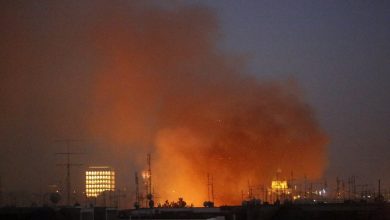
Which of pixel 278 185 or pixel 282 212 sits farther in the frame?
pixel 278 185

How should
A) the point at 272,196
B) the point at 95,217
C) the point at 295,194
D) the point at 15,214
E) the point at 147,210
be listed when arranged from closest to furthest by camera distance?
1. the point at 95,217
2. the point at 15,214
3. the point at 147,210
4. the point at 272,196
5. the point at 295,194

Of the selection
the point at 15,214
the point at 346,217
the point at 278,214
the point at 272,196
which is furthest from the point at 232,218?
the point at 272,196

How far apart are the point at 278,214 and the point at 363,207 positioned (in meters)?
12.0

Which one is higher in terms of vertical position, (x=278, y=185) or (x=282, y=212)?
(x=278, y=185)

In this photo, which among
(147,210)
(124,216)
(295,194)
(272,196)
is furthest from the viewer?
(295,194)

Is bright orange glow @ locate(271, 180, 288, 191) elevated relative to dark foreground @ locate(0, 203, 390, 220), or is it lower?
elevated

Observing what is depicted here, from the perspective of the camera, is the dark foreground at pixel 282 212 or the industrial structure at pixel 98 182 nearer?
the dark foreground at pixel 282 212

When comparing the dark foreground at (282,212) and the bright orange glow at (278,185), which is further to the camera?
the bright orange glow at (278,185)

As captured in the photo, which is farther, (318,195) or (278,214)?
(318,195)

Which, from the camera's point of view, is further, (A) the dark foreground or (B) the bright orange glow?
(B) the bright orange glow

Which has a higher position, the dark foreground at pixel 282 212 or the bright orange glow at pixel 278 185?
the bright orange glow at pixel 278 185

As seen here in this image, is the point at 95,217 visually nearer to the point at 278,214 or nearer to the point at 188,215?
the point at 188,215

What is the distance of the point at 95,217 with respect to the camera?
233 feet

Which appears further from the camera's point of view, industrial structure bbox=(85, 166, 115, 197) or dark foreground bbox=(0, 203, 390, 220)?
industrial structure bbox=(85, 166, 115, 197)
